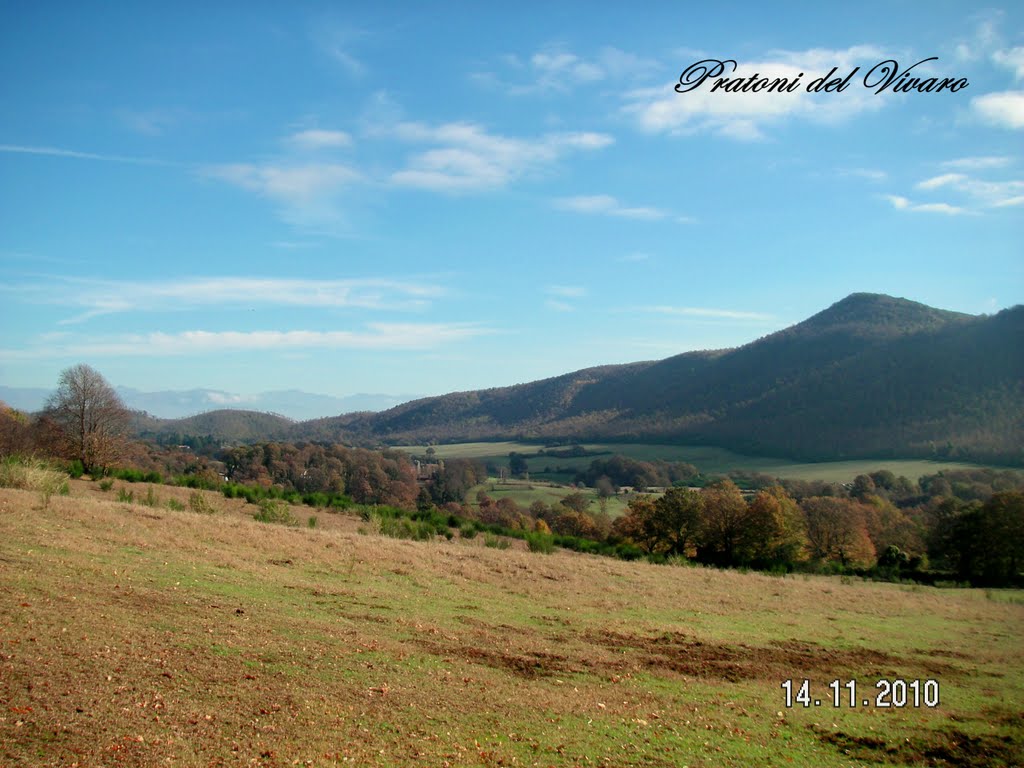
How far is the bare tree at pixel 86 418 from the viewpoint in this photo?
3922 cm

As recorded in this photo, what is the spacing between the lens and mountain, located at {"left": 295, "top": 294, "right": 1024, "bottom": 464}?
83000 millimetres

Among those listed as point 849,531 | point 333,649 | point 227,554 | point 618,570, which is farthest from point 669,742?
point 849,531

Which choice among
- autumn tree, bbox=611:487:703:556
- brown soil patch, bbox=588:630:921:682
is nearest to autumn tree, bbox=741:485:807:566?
autumn tree, bbox=611:487:703:556

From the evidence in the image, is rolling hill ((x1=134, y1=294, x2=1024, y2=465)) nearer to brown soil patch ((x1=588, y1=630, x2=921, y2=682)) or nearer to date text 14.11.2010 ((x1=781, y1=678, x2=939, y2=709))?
brown soil patch ((x1=588, y1=630, x2=921, y2=682))

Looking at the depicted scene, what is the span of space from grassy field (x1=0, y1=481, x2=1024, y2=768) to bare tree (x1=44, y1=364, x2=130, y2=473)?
21995mm

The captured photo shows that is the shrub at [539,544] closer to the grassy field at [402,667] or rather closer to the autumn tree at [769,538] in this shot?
the grassy field at [402,667]

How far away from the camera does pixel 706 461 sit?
11288 cm

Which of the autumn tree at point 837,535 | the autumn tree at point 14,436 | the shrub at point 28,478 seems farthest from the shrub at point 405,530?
the autumn tree at point 837,535

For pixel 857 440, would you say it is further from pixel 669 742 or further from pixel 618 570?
pixel 669 742

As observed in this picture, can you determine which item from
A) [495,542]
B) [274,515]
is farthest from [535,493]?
[274,515]

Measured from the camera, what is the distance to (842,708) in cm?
1059

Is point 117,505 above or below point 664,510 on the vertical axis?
above

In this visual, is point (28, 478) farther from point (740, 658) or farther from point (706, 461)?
point (706, 461)

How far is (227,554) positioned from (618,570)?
14.5m
